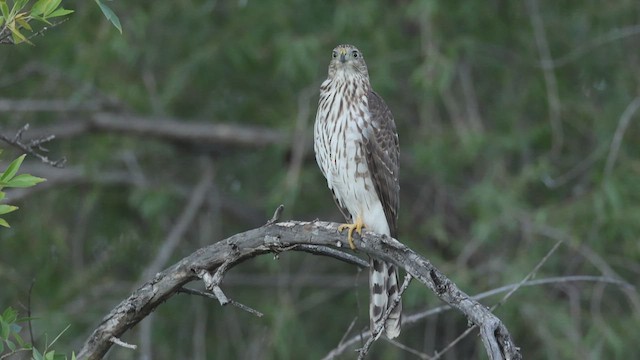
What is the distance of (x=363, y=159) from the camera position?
4773 millimetres

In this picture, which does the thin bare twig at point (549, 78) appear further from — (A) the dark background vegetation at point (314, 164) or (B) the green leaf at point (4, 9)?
(B) the green leaf at point (4, 9)

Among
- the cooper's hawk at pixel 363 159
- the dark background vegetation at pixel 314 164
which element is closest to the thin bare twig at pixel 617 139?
the dark background vegetation at pixel 314 164

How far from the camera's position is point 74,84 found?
23.6ft

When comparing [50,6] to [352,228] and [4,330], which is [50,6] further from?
[352,228]

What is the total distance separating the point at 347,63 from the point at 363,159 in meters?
0.57

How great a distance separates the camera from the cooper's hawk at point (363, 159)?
4.70 meters

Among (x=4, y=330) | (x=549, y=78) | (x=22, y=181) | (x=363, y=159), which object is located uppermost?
(x=549, y=78)

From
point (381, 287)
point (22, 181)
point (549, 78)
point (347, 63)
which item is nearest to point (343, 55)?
point (347, 63)

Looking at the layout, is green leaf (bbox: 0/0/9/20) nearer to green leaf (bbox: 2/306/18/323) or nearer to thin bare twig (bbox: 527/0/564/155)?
green leaf (bbox: 2/306/18/323)

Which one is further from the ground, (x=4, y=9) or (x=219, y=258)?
(x=4, y=9)

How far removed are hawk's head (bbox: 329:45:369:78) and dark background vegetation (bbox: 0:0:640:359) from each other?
1333 millimetres

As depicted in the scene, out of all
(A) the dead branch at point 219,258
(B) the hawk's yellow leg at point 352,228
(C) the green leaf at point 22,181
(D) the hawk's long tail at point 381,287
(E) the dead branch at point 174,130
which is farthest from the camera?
(E) the dead branch at point 174,130

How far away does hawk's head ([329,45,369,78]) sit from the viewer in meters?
5.10

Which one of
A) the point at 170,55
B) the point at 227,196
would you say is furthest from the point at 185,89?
the point at 227,196
